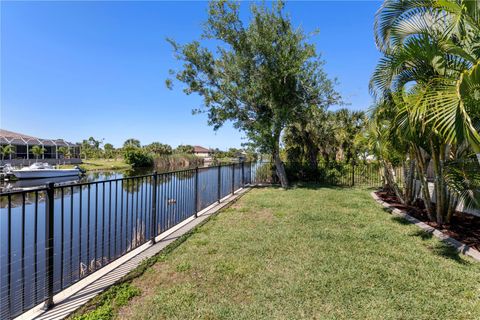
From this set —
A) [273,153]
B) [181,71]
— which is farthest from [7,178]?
[273,153]

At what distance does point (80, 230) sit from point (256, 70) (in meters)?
9.09

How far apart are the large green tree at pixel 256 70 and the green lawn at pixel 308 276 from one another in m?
6.51

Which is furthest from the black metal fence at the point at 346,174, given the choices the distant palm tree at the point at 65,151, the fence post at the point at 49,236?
the distant palm tree at the point at 65,151

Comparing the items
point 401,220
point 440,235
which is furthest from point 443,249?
point 401,220

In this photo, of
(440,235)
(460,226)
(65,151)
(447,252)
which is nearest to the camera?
(447,252)

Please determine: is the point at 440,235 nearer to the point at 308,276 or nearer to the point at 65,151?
the point at 308,276

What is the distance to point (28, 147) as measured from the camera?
3466 cm

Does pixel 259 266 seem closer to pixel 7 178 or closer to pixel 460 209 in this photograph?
pixel 460 209

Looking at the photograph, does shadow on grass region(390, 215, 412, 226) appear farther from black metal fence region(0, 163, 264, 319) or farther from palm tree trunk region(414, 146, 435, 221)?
black metal fence region(0, 163, 264, 319)

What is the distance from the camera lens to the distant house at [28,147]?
30.3 m

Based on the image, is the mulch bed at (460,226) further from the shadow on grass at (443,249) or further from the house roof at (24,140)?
the house roof at (24,140)

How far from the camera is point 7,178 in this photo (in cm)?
1945

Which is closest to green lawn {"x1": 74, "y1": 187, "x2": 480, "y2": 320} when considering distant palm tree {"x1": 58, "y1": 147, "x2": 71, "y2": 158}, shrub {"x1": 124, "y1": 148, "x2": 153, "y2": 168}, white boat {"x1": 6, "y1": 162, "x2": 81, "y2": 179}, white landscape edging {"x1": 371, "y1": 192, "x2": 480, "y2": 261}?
white landscape edging {"x1": 371, "y1": 192, "x2": 480, "y2": 261}

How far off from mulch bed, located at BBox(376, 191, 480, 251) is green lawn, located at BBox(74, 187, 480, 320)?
0.40 m
